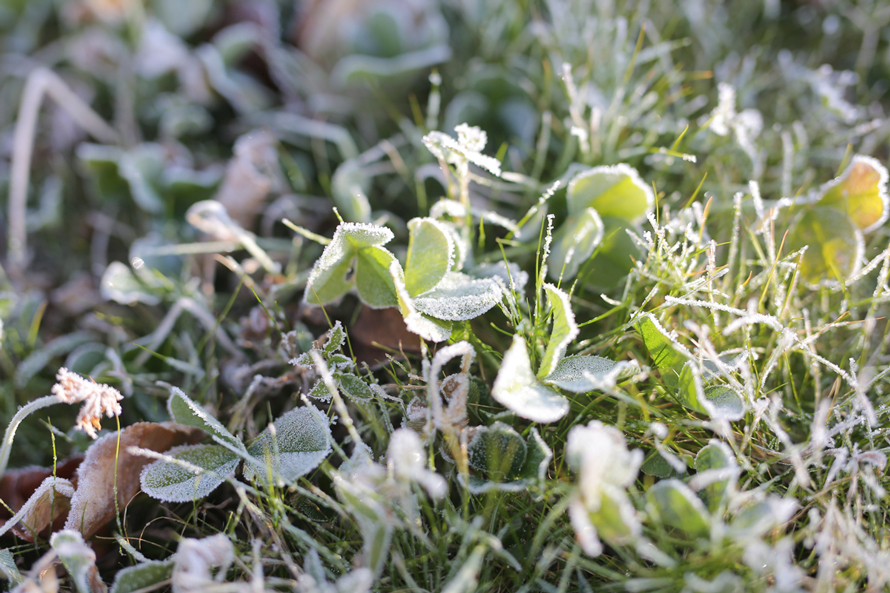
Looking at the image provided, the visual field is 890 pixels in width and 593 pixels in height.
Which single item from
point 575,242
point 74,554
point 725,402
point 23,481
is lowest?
point 23,481

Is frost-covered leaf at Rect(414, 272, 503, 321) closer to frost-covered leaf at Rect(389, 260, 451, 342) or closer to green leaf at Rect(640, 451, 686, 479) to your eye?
frost-covered leaf at Rect(389, 260, 451, 342)

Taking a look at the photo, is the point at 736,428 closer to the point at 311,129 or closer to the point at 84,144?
the point at 311,129

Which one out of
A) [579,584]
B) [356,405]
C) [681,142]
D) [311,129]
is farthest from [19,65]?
[579,584]

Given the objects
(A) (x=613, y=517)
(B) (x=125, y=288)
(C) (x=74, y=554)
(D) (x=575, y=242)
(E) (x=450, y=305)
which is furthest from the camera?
(B) (x=125, y=288)

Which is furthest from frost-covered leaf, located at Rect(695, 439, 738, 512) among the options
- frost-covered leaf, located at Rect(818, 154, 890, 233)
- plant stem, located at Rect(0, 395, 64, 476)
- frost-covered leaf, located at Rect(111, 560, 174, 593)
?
plant stem, located at Rect(0, 395, 64, 476)

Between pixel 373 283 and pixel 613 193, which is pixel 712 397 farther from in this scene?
pixel 373 283

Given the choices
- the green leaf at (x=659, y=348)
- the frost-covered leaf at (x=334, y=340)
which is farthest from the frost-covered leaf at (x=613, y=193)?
the frost-covered leaf at (x=334, y=340)

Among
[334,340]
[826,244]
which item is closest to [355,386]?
[334,340]
